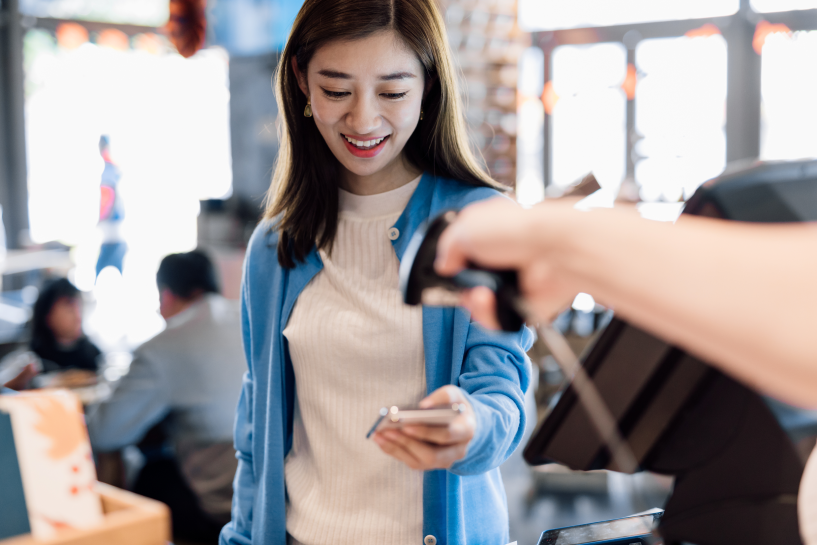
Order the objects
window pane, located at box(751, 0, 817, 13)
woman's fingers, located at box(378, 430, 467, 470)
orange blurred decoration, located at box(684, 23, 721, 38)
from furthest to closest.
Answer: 1. orange blurred decoration, located at box(684, 23, 721, 38)
2. window pane, located at box(751, 0, 817, 13)
3. woman's fingers, located at box(378, 430, 467, 470)

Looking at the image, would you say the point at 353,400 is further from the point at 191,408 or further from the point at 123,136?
the point at 123,136

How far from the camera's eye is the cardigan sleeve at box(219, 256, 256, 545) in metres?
1.35

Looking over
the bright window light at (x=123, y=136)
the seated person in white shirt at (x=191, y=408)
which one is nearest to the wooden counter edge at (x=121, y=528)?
the seated person in white shirt at (x=191, y=408)

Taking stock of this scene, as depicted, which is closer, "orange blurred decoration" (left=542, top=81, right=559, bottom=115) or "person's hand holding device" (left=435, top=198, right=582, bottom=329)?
"person's hand holding device" (left=435, top=198, right=582, bottom=329)

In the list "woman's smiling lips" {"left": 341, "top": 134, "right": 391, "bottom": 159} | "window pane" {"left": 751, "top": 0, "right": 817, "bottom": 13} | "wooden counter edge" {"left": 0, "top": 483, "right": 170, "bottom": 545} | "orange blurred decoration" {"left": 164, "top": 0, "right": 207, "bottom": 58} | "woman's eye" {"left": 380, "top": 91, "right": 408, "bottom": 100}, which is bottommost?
"wooden counter edge" {"left": 0, "top": 483, "right": 170, "bottom": 545}

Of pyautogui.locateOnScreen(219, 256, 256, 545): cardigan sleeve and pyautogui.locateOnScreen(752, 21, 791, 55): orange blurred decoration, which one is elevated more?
pyautogui.locateOnScreen(752, 21, 791, 55): orange blurred decoration

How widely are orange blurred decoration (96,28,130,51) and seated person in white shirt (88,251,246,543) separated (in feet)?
18.9

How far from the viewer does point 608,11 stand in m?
6.78

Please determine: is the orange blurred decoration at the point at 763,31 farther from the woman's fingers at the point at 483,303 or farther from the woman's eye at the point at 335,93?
the woman's fingers at the point at 483,303

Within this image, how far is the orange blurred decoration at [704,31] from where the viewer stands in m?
6.41

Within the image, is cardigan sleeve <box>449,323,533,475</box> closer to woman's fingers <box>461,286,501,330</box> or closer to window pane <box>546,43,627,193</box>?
woman's fingers <box>461,286,501,330</box>

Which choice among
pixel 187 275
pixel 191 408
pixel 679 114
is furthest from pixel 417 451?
pixel 679 114

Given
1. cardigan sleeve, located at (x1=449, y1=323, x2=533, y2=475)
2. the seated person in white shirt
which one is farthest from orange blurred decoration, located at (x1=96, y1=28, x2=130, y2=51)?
cardigan sleeve, located at (x1=449, y1=323, x2=533, y2=475)

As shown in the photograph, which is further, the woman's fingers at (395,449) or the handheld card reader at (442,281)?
the woman's fingers at (395,449)
